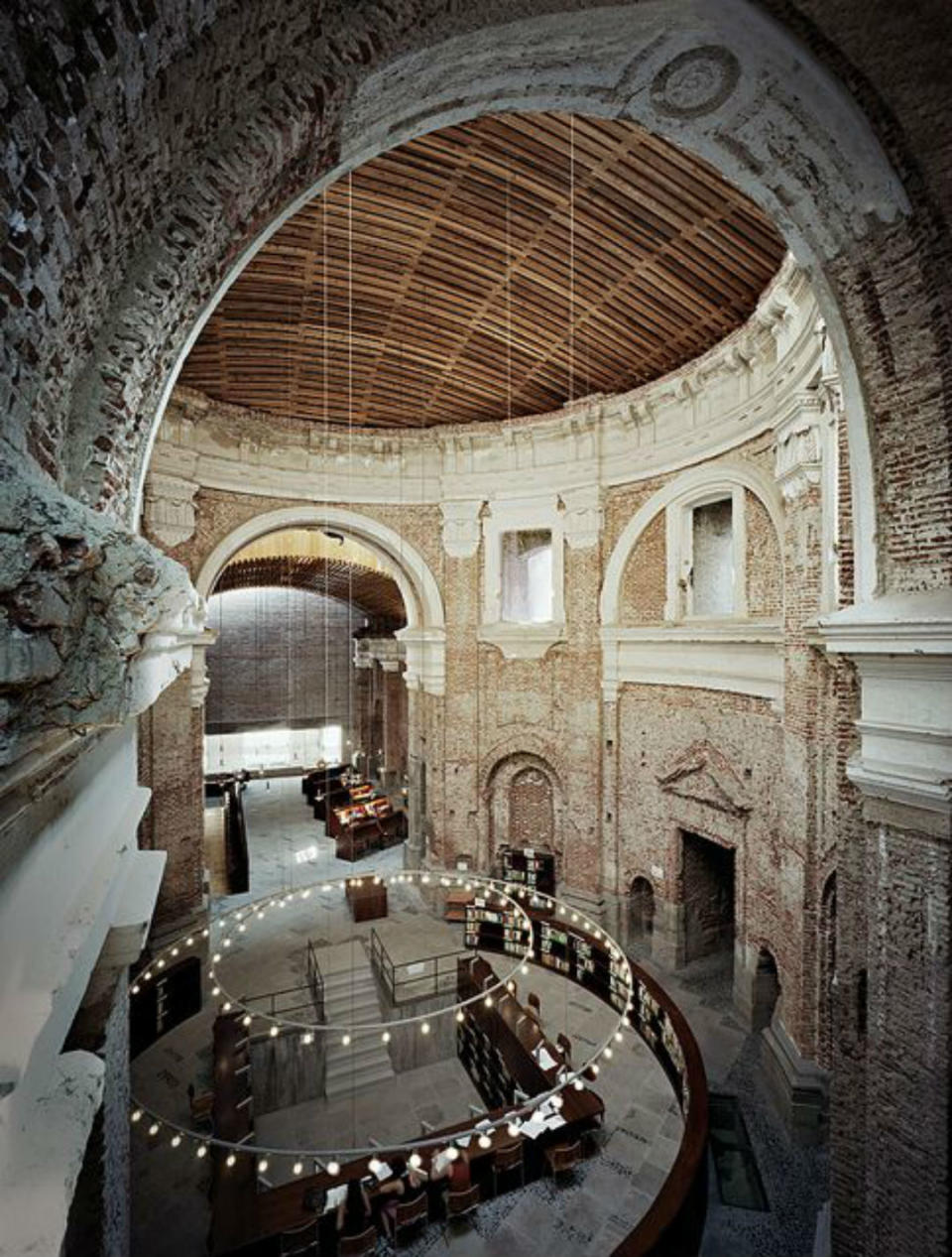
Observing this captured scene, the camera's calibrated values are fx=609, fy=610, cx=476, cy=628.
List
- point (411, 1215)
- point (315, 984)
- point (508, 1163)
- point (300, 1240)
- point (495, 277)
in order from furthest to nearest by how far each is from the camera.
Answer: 1. point (315, 984)
2. point (495, 277)
3. point (508, 1163)
4. point (411, 1215)
5. point (300, 1240)

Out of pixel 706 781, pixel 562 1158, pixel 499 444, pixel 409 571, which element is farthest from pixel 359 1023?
pixel 499 444

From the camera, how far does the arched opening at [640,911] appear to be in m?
11.3

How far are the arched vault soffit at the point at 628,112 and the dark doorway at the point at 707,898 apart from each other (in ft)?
24.9

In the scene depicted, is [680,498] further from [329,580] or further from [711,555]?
[329,580]

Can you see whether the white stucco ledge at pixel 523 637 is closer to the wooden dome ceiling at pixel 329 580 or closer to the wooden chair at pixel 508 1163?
the wooden dome ceiling at pixel 329 580

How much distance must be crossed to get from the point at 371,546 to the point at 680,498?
21.4 ft

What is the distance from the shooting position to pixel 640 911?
11344 millimetres

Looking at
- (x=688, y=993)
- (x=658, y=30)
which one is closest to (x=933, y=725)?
(x=658, y=30)

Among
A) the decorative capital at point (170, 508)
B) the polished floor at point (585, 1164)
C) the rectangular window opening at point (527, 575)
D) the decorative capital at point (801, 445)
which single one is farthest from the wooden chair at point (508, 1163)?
the decorative capital at point (170, 508)

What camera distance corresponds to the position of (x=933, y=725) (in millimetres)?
3873

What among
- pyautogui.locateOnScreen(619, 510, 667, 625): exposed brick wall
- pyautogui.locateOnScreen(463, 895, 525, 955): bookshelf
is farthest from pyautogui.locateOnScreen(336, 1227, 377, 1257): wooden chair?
pyautogui.locateOnScreen(619, 510, 667, 625): exposed brick wall

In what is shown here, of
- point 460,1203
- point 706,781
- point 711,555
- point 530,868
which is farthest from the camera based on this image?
point 530,868

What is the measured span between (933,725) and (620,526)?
7951 millimetres

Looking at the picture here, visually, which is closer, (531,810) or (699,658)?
(699,658)
